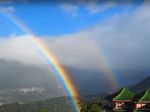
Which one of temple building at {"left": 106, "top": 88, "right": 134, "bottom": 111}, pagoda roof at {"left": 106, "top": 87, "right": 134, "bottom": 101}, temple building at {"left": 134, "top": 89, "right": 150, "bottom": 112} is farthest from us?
pagoda roof at {"left": 106, "top": 87, "right": 134, "bottom": 101}

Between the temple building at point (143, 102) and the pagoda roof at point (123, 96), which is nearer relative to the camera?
the temple building at point (143, 102)

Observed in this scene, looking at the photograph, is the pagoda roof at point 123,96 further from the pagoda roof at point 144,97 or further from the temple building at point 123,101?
the pagoda roof at point 144,97

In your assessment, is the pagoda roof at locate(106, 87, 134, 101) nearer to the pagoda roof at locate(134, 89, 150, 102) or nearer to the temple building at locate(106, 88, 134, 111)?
the temple building at locate(106, 88, 134, 111)

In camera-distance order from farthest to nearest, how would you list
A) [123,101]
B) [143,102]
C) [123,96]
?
1. [123,96]
2. [123,101]
3. [143,102]

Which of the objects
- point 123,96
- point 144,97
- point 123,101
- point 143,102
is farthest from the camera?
point 123,96

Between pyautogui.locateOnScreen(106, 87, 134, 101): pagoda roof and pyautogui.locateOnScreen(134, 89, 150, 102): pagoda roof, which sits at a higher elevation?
pyautogui.locateOnScreen(106, 87, 134, 101): pagoda roof

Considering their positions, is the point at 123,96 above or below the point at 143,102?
above

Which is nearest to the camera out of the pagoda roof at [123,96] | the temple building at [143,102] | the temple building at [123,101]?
the temple building at [143,102]

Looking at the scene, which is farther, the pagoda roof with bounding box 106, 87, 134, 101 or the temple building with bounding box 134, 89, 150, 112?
the pagoda roof with bounding box 106, 87, 134, 101

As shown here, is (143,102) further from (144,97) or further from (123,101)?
(123,101)

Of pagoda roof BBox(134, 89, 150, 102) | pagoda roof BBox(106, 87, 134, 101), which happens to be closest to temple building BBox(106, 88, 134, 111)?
pagoda roof BBox(106, 87, 134, 101)

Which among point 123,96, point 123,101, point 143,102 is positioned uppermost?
point 123,96

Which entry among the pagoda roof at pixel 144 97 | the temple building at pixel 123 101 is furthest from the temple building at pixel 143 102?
the temple building at pixel 123 101

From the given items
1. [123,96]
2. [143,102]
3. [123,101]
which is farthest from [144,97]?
[123,96]
